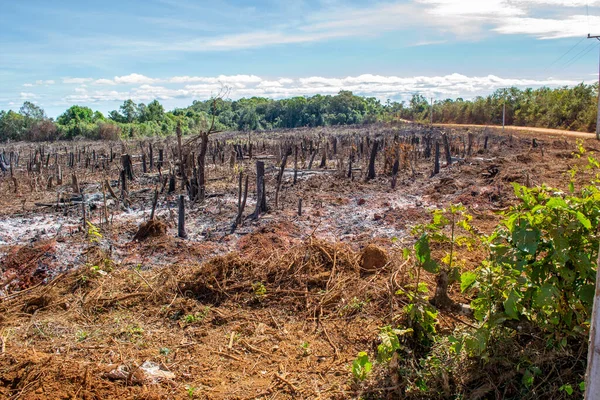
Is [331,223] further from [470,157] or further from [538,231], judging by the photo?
[470,157]

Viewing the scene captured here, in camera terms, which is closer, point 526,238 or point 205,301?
point 526,238

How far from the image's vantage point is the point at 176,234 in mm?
8914

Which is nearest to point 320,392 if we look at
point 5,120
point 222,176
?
point 222,176

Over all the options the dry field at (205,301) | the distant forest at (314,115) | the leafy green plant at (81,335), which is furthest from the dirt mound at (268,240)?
the distant forest at (314,115)

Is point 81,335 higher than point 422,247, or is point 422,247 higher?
point 422,247

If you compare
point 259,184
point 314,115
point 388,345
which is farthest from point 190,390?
point 314,115

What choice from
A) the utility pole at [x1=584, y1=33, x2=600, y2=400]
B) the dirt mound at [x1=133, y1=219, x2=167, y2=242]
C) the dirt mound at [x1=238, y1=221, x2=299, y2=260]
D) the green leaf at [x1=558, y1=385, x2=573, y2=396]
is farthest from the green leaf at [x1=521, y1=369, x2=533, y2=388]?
the dirt mound at [x1=133, y1=219, x2=167, y2=242]

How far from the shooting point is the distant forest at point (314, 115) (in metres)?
37.9

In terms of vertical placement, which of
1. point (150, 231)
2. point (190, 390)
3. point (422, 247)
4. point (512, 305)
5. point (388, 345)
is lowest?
point (190, 390)

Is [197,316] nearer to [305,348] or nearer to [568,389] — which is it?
[305,348]

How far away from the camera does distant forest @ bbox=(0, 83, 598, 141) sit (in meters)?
37.9

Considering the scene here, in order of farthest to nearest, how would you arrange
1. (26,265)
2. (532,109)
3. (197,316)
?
1. (532,109)
2. (26,265)
3. (197,316)

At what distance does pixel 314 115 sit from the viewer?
6197cm

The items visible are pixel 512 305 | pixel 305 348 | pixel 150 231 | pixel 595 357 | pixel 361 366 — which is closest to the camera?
pixel 595 357
